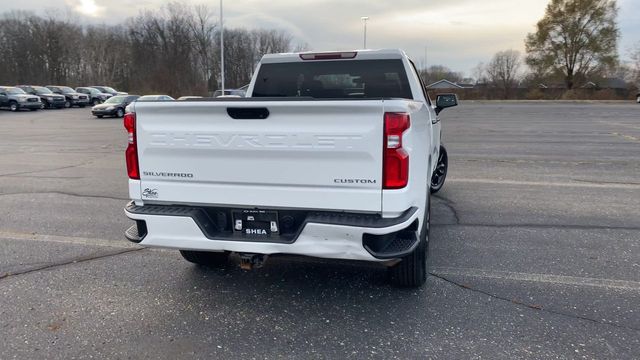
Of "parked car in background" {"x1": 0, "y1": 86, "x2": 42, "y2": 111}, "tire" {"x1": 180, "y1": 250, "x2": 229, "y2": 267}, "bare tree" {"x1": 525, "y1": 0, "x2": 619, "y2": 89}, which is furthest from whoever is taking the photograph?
"bare tree" {"x1": 525, "y1": 0, "x2": 619, "y2": 89}

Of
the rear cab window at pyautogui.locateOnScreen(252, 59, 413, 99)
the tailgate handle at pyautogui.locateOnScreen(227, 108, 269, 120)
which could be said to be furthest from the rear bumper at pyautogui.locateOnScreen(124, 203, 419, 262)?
the rear cab window at pyautogui.locateOnScreen(252, 59, 413, 99)

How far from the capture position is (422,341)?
3094 mm

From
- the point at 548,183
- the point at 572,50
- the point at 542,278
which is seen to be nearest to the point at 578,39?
the point at 572,50

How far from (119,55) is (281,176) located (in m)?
79.6

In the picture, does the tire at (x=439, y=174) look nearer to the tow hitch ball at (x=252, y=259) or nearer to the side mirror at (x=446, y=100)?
the side mirror at (x=446, y=100)

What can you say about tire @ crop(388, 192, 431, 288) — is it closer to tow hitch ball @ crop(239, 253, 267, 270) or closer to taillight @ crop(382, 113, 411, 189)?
taillight @ crop(382, 113, 411, 189)

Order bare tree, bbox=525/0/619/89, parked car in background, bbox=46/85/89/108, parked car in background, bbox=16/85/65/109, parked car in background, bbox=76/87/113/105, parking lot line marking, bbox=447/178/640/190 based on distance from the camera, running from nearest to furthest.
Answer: parking lot line marking, bbox=447/178/640/190 → parked car in background, bbox=16/85/65/109 → parked car in background, bbox=46/85/89/108 → parked car in background, bbox=76/87/113/105 → bare tree, bbox=525/0/619/89

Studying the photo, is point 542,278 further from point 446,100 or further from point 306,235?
point 446,100

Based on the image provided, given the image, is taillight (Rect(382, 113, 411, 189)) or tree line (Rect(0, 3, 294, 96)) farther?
tree line (Rect(0, 3, 294, 96))

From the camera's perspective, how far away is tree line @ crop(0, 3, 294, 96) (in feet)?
212

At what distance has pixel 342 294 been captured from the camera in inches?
150

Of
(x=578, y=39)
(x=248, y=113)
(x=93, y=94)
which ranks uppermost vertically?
(x=578, y=39)

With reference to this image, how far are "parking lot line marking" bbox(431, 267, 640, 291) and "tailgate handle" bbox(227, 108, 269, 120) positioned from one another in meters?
2.21

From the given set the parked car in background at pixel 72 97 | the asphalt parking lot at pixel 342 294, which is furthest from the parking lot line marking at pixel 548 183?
the parked car in background at pixel 72 97
